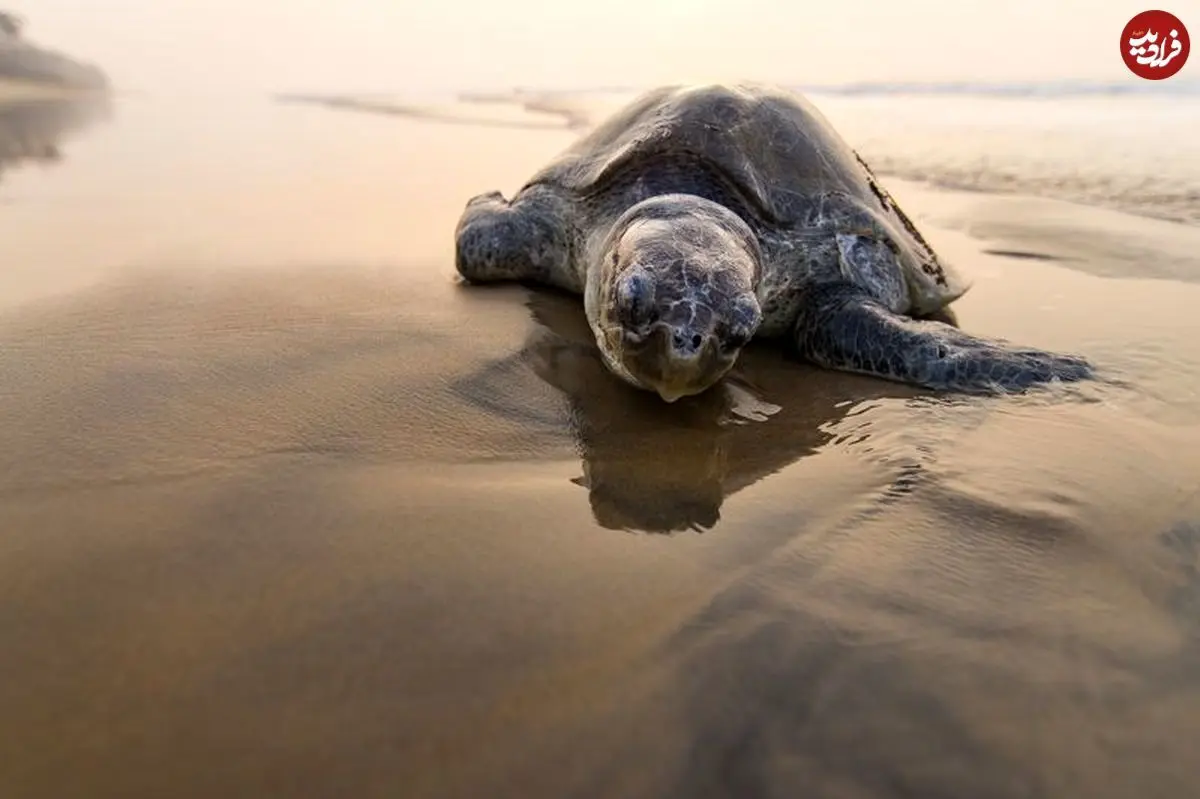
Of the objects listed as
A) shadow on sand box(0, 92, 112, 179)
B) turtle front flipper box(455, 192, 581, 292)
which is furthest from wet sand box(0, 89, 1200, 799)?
shadow on sand box(0, 92, 112, 179)

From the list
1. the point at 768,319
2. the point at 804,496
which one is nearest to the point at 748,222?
the point at 768,319

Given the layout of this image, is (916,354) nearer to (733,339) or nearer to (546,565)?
(733,339)

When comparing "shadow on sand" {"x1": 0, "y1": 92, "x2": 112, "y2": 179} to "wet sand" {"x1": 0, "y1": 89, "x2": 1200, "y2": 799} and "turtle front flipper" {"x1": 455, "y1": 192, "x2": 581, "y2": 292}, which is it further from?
"wet sand" {"x1": 0, "y1": 89, "x2": 1200, "y2": 799}

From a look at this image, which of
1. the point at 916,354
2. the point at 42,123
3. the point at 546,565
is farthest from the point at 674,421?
the point at 42,123

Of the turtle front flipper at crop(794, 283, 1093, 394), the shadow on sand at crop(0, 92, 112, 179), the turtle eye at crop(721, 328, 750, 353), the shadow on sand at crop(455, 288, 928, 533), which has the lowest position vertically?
the shadow on sand at crop(0, 92, 112, 179)

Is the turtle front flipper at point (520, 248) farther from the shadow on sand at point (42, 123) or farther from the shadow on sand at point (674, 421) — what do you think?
the shadow on sand at point (42, 123)

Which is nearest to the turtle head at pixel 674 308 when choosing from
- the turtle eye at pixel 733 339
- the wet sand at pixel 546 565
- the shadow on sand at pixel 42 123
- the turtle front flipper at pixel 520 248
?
the turtle eye at pixel 733 339

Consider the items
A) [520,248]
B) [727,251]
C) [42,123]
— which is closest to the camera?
[727,251]

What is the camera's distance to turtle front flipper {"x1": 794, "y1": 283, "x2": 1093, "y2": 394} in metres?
2.84

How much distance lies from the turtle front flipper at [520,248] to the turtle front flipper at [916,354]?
1.12 meters

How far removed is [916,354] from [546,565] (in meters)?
1.80

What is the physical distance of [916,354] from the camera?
295 centimetres

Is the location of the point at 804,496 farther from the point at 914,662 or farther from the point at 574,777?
the point at 574,777

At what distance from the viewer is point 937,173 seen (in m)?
8.59
